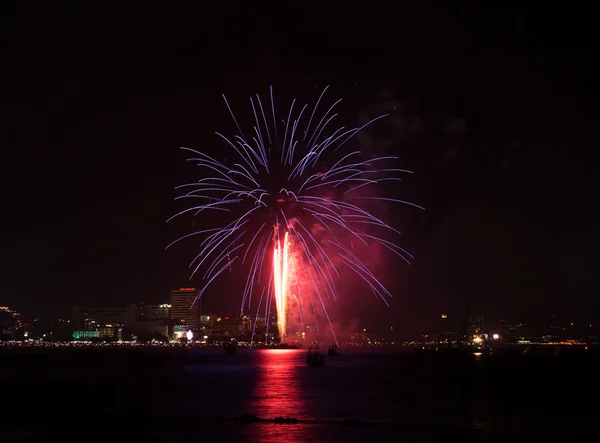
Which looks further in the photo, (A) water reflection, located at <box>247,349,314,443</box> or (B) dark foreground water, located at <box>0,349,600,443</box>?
(B) dark foreground water, located at <box>0,349,600,443</box>

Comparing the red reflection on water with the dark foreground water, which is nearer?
the dark foreground water

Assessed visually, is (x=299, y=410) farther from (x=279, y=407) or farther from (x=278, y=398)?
(x=278, y=398)

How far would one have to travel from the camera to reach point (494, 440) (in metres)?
36.6

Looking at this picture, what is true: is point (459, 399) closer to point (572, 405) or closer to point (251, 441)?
point (572, 405)

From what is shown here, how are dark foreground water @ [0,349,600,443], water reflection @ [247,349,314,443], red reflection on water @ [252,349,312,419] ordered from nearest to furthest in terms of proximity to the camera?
water reflection @ [247,349,314,443]
dark foreground water @ [0,349,600,443]
red reflection on water @ [252,349,312,419]

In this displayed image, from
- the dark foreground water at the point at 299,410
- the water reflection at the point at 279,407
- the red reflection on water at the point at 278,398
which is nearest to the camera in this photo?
Result: the water reflection at the point at 279,407

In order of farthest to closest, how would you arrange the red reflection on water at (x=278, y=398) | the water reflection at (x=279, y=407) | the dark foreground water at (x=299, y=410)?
the red reflection on water at (x=278, y=398) < the dark foreground water at (x=299, y=410) < the water reflection at (x=279, y=407)

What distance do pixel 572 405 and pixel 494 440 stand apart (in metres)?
21.3

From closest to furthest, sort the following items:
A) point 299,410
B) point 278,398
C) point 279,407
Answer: point 299,410, point 279,407, point 278,398

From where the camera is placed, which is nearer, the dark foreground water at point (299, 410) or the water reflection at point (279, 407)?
the water reflection at point (279, 407)

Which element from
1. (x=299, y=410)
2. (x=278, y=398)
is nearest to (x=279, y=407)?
(x=299, y=410)

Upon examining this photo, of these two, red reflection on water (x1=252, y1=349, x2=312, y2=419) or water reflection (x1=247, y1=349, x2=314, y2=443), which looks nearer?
water reflection (x1=247, y1=349, x2=314, y2=443)

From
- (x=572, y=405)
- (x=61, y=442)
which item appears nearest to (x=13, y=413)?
(x=61, y=442)

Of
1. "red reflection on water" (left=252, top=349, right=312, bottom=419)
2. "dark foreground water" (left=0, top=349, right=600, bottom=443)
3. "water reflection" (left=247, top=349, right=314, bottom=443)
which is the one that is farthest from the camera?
"red reflection on water" (left=252, top=349, right=312, bottom=419)
